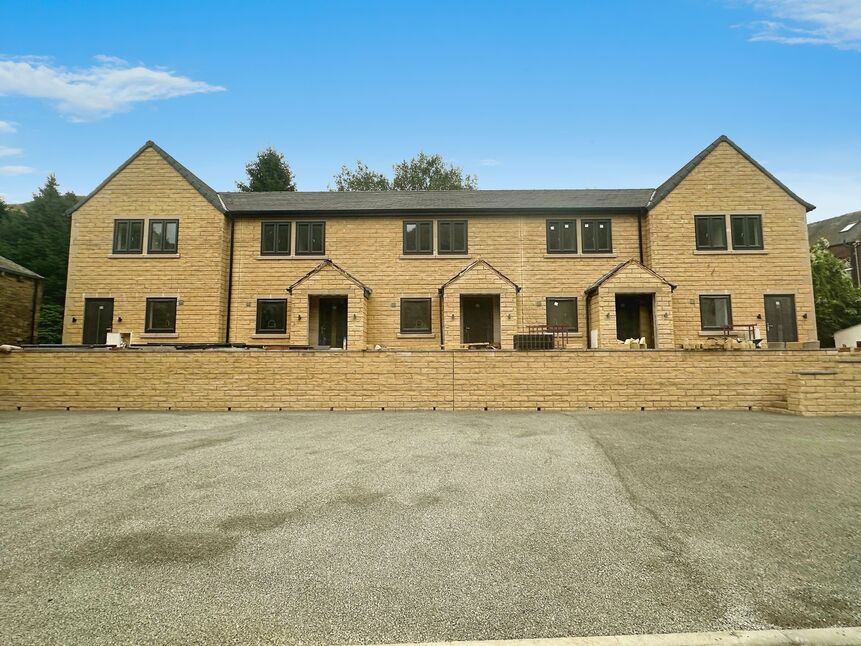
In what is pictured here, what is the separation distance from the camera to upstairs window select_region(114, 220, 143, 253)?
1922 centimetres

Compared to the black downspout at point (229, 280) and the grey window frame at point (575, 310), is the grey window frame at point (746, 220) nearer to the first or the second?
the grey window frame at point (575, 310)

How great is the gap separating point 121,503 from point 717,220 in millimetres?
21975

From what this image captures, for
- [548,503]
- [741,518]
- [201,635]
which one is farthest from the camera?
[548,503]

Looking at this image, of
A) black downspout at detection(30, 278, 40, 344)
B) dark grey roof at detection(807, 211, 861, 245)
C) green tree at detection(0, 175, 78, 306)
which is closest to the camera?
black downspout at detection(30, 278, 40, 344)

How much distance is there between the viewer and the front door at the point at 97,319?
18.6 metres

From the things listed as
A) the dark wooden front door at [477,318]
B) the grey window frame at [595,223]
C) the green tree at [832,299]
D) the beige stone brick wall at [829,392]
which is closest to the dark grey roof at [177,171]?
the dark wooden front door at [477,318]

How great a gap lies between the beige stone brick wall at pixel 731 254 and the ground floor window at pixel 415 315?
986cm

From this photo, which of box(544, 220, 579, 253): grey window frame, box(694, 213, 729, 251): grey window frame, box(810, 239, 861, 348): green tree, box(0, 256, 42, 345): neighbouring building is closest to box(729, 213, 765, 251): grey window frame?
box(694, 213, 729, 251): grey window frame

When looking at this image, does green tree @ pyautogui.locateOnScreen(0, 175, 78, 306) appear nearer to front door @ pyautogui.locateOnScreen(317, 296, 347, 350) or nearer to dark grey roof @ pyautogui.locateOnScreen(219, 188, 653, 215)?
dark grey roof @ pyautogui.locateOnScreen(219, 188, 653, 215)

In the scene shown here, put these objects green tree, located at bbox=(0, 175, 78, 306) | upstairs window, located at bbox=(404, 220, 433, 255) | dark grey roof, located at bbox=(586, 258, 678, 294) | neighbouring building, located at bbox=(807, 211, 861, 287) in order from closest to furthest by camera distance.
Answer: dark grey roof, located at bbox=(586, 258, 678, 294)
upstairs window, located at bbox=(404, 220, 433, 255)
green tree, located at bbox=(0, 175, 78, 306)
neighbouring building, located at bbox=(807, 211, 861, 287)

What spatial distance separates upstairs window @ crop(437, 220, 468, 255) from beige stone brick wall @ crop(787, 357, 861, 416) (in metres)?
12.6

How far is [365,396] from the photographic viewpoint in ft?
43.0

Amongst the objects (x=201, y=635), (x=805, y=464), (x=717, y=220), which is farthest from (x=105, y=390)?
(x=717, y=220)

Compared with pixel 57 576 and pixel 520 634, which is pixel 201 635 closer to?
pixel 57 576
